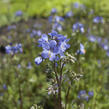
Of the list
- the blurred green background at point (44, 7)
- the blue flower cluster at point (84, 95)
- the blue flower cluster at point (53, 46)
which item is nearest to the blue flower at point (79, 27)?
the blue flower cluster at point (84, 95)

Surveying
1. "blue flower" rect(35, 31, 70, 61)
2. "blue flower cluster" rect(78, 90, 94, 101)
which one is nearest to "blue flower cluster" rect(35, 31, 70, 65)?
"blue flower" rect(35, 31, 70, 61)

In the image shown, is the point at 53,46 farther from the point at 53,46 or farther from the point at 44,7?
the point at 44,7

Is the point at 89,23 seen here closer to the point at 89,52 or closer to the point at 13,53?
the point at 89,52

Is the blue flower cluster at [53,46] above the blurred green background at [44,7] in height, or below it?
below

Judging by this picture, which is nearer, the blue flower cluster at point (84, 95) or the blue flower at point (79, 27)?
the blue flower cluster at point (84, 95)

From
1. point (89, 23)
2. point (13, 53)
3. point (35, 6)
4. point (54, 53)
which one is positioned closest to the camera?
point (54, 53)

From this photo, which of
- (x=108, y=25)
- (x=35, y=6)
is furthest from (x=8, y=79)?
(x=35, y=6)

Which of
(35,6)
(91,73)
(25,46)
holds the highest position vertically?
(35,6)

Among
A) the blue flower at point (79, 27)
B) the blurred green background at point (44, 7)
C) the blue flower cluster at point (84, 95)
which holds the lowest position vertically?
the blue flower cluster at point (84, 95)

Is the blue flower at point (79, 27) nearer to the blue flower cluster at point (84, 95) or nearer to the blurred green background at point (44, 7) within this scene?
the blue flower cluster at point (84, 95)
